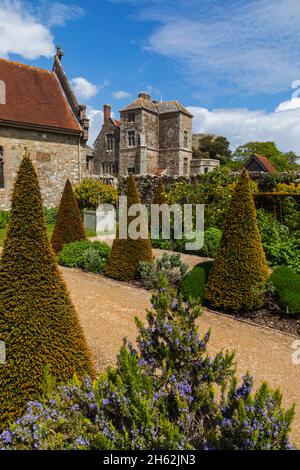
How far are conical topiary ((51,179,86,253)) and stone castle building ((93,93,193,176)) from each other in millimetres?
24052

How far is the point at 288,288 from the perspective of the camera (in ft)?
22.3

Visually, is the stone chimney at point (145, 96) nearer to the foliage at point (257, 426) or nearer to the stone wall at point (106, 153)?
the stone wall at point (106, 153)

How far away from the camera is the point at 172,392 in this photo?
274 centimetres

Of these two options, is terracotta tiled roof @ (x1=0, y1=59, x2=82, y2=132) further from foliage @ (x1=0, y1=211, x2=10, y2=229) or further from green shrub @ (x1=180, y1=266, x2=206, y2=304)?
green shrub @ (x1=180, y1=266, x2=206, y2=304)

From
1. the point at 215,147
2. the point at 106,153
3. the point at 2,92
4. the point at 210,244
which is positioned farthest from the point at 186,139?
the point at 210,244

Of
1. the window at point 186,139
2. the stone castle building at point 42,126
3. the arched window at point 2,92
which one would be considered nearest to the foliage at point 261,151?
the window at point 186,139

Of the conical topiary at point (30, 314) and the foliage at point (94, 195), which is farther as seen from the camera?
the foliage at point (94, 195)

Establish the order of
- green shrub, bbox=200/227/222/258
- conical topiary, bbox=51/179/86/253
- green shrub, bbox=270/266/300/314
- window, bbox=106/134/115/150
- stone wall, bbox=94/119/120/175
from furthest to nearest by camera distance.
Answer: window, bbox=106/134/115/150 < stone wall, bbox=94/119/120/175 < green shrub, bbox=200/227/222/258 < conical topiary, bbox=51/179/86/253 < green shrub, bbox=270/266/300/314

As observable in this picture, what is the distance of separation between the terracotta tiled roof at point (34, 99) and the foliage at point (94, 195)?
154 inches

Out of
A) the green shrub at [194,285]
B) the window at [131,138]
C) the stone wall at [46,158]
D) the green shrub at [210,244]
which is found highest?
the window at [131,138]

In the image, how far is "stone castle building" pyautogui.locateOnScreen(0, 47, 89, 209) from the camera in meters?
18.3

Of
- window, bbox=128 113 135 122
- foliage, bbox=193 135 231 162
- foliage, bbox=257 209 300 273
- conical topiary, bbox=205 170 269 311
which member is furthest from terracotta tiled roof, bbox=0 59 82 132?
foliage, bbox=193 135 231 162

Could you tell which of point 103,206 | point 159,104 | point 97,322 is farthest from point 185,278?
point 159,104

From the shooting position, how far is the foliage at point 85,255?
32.4ft
